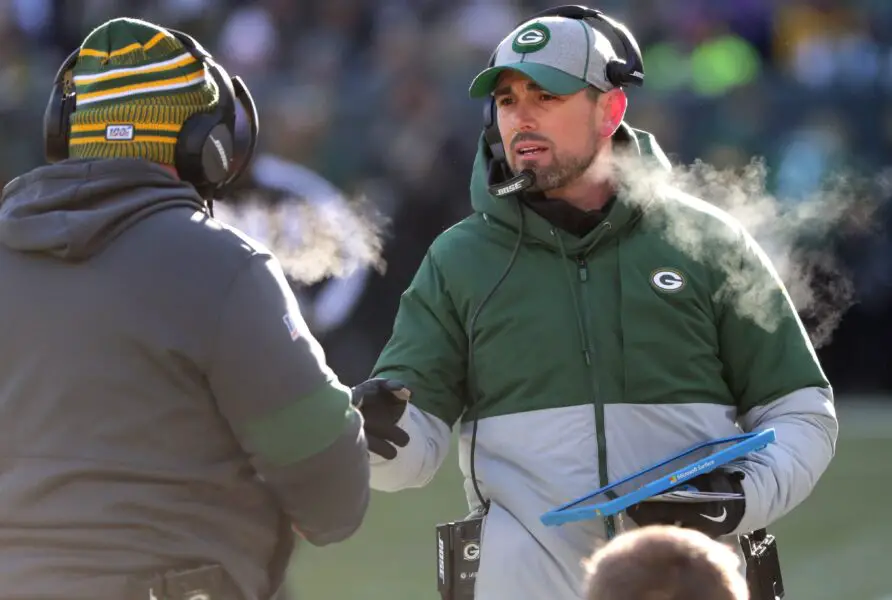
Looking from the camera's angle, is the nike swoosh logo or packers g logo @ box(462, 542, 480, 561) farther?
packers g logo @ box(462, 542, 480, 561)

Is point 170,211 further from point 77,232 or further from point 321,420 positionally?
point 321,420

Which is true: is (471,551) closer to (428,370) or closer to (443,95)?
(428,370)

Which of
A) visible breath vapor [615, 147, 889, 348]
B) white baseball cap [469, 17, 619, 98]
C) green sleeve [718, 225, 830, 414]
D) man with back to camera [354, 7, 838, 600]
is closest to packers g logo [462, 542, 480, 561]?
man with back to camera [354, 7, 838, 600]

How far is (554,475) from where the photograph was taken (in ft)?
11.6

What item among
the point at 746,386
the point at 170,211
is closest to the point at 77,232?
the point at 170,211

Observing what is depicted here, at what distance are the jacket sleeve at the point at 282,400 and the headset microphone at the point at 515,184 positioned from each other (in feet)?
3.28

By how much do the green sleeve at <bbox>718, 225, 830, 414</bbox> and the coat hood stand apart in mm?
1382

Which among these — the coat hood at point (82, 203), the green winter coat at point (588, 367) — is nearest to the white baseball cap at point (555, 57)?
the green winter coat at point (588, 367)

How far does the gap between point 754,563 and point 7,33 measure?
25.1ft

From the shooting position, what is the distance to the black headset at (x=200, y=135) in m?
2.84

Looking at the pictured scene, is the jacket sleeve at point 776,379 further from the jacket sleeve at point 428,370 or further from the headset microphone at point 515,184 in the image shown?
the jacket sleeve at point 428,370

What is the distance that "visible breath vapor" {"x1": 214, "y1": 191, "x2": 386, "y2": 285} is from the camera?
452cm

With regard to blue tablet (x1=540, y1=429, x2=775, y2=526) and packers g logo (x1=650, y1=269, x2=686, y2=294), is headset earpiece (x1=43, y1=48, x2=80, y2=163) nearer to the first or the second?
blue tablet (x1=540, y1=429, x2=775, y2=526)

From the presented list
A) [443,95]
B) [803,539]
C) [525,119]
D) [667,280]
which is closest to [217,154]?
[525,119]
